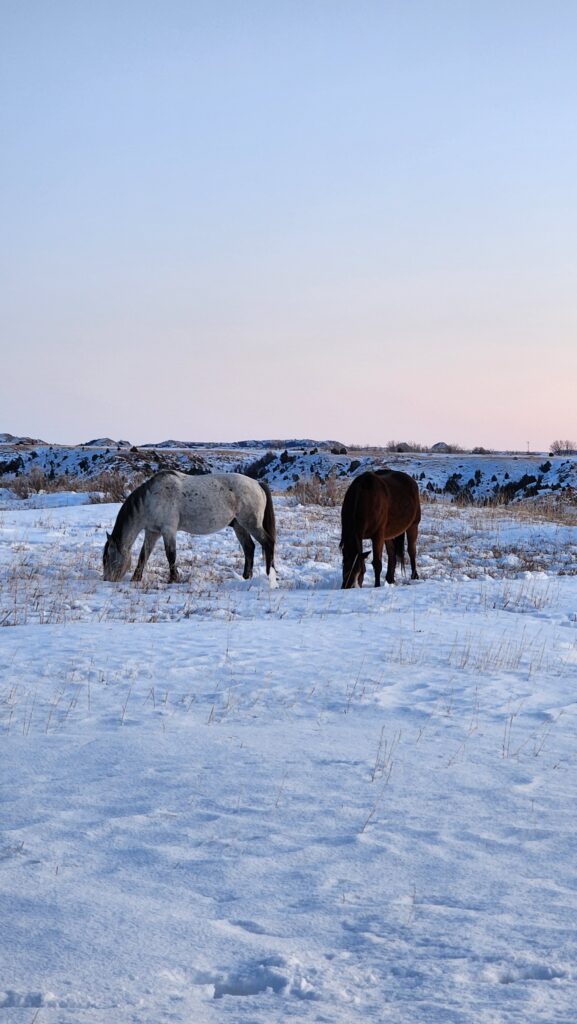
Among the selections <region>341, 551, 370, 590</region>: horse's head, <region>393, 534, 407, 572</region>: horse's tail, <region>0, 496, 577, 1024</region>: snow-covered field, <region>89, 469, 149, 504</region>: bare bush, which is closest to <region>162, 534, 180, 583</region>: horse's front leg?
<region>341, 551, 370, 590</region>: horse's head

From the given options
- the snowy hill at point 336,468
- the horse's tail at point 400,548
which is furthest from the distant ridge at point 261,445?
the horse's tail at point 400,548

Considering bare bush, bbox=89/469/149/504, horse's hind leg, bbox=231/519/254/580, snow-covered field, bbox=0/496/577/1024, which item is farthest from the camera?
bare bush, bbox=89/469/149/504

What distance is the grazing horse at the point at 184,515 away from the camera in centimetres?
1329

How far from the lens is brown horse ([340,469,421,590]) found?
12.7 metres

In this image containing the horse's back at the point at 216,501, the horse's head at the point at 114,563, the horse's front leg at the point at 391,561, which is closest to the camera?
the horse's head at the point at 114,563

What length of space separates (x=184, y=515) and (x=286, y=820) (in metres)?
9.45

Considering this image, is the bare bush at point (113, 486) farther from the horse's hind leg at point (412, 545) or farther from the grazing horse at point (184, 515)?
the horse's hind leg at point (412, 545)

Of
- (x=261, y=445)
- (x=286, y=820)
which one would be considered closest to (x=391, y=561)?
(x=286, y=820)

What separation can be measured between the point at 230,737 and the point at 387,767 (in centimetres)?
112

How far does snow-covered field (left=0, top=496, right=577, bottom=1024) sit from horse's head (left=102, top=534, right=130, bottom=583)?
2647mm

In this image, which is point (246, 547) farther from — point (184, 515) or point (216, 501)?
point (184, 515)

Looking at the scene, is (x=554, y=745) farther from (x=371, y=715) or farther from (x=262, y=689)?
(x=262, y=689)

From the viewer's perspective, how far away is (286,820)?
4488mm

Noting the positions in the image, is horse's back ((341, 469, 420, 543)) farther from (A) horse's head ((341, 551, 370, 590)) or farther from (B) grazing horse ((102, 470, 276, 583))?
(B) grazing horse ((102, 470, 276, 583))
